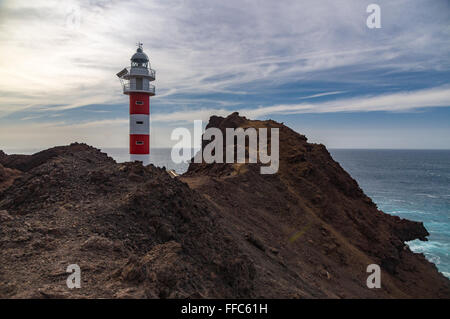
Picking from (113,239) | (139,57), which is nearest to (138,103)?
(139,57)

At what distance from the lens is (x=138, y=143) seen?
24094 millimetres

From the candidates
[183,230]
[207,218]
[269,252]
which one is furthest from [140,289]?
[269,252]

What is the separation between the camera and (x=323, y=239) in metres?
17.6

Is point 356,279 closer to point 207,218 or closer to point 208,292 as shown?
point 207,218

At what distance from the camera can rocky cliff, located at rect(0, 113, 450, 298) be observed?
278 inches

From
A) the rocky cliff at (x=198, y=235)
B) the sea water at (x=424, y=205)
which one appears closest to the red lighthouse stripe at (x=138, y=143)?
the rocky cliff at (x=198, y=235)

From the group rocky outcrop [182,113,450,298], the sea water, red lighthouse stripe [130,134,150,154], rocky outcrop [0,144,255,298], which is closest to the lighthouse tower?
red lighthouse stripe [130,134,150,154]

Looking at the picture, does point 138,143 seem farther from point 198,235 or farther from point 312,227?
point 198,235

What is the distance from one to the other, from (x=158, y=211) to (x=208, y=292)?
12.7 feet

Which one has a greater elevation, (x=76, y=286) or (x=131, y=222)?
(x=131, y=222)

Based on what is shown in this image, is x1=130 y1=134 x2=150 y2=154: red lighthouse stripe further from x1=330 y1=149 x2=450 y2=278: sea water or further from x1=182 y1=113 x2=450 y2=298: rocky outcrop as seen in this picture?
x1=330 y1=149 x2=450 y2=278: sea water

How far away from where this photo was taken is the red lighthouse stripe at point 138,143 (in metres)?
24.0

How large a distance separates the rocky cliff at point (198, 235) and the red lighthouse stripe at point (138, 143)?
15.2 feet

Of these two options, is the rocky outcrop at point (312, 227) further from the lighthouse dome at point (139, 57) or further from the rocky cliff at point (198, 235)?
the lighthouse dome at point (139, 57)
